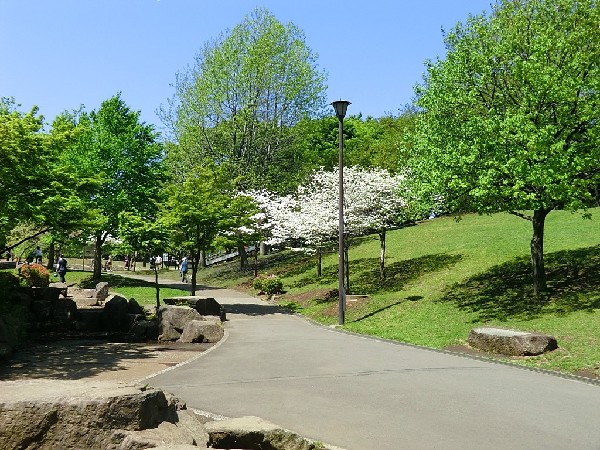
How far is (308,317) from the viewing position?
24438 mm

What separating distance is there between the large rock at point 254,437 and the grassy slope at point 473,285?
8770 mm

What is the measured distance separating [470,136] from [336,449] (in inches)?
610

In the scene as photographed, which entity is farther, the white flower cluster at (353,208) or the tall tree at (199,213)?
the white flower cluster at (353,208)

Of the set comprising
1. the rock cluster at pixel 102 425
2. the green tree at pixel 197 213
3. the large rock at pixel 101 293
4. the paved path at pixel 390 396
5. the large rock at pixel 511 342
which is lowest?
the paved path at pixel 390 396

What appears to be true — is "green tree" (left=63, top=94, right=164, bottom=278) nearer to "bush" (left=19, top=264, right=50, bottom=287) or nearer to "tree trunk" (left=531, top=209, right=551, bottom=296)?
"bush" (left=19, top=264, right=50, bottom=287)

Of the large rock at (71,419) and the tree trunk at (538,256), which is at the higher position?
the tree trunk at (538,256)

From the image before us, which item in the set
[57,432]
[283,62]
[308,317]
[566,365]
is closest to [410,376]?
[566,365]

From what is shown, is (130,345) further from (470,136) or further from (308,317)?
(470,136)

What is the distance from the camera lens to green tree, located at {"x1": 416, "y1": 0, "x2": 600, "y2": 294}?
17.8 metres

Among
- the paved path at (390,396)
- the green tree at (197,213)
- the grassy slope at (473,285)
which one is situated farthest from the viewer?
the green tree at (197,213)

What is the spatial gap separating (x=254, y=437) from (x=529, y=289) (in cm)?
1712

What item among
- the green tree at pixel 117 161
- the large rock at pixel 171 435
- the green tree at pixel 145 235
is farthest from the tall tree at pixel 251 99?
the large rock at pixel 171 435

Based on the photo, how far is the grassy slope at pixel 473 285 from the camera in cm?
1678

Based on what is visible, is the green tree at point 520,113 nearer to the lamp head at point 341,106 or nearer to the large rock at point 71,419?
the lamp head at point 341,106
